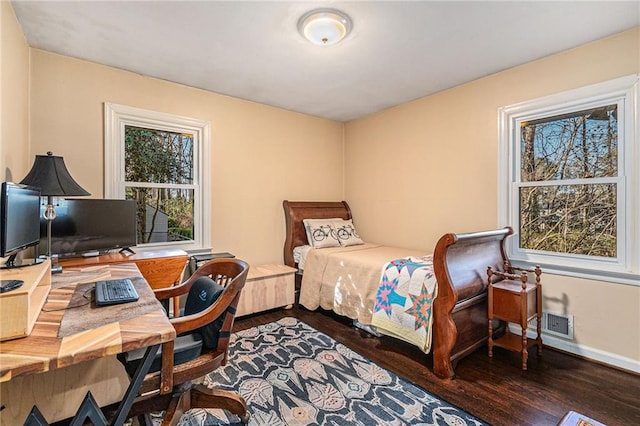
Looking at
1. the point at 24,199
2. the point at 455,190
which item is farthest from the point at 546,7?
the point at 24,199

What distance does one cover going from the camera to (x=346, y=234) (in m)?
4.14

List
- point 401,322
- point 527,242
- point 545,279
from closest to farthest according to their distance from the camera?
point 401,322, point 545,279, point 527,242

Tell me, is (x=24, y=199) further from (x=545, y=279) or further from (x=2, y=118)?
(x=545, y=279)

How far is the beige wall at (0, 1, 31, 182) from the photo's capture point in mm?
1936

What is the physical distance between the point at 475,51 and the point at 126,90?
10.5ft

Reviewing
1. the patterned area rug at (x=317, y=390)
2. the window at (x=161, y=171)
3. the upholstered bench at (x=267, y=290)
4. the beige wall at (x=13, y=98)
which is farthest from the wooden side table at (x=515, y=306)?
the beige wall at (x=13, y=98)

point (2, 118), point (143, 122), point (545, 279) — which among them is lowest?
point (545, 279)

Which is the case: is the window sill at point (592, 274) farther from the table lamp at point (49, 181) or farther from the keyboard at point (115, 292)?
the table lamp at point (49, 181)

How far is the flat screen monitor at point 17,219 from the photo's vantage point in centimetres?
128

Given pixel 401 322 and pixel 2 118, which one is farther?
pixel 401 322

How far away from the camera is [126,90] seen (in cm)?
300

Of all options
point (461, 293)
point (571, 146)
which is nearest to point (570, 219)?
point (571, 146)

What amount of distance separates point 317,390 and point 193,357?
0.91m

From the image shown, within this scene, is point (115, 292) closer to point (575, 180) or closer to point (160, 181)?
point (160, 181)
